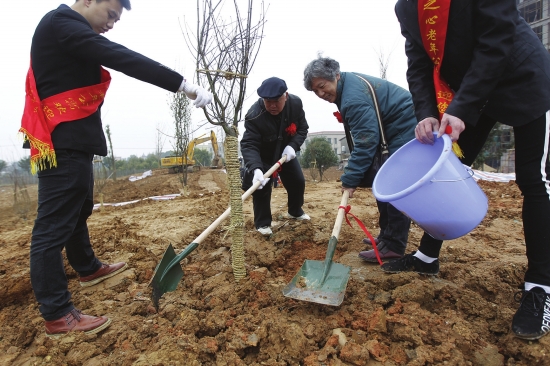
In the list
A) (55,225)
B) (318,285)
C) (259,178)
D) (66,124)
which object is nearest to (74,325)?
(55,225)

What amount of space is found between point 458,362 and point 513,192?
670 cm

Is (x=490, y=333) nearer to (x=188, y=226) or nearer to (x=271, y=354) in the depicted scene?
(x=271, y=354)

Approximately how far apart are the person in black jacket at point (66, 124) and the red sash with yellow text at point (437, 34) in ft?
4.11

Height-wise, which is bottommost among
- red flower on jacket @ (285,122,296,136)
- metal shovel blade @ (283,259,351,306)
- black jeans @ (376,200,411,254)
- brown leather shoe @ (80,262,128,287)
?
brown leather shoe @ (80,262,128,287)

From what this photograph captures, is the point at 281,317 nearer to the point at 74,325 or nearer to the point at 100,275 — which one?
the point at 74,325

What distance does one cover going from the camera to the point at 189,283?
99.7 inches

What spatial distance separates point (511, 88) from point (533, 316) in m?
1.09

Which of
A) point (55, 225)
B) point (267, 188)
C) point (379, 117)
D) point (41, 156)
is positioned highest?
point (379, 117)

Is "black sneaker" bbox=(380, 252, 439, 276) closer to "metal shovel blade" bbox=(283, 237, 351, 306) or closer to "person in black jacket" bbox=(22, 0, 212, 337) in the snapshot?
"metal shovel blade" bbox=(283, 237, 351, 306)

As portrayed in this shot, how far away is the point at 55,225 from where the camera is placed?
6.17ft

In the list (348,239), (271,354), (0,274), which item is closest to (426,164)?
(271,354)

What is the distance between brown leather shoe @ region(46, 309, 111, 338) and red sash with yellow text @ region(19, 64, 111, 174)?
0.85 m

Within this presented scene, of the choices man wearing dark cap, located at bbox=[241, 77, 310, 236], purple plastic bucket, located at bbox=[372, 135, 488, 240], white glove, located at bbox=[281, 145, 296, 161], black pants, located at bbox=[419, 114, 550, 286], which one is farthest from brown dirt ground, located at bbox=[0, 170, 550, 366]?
white glove, located at bbox=[281, 145, 296, 161]

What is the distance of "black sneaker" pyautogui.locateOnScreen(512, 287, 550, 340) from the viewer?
149 cm
